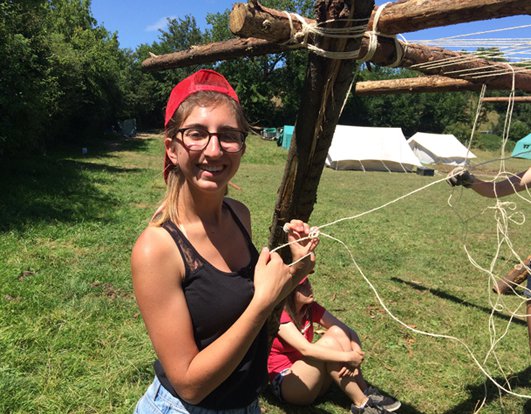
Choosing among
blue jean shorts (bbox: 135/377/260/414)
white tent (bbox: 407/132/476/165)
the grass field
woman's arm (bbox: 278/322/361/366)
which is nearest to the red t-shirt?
woman's arm (bbox: 278/322/361/366)

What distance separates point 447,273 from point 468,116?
46728mm

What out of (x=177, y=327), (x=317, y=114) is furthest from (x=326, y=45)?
(x=177, y=327)

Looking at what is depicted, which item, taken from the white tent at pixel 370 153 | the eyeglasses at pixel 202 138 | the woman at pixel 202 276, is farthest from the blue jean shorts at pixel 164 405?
the white tent at pixel 370 153

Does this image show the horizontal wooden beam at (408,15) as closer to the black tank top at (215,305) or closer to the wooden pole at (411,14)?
the wooden pole at (411,14)

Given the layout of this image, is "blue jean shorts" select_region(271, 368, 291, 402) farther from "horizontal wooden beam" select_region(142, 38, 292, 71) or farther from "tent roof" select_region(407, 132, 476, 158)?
"tent roof" select_region(407, 132, 476, 158)

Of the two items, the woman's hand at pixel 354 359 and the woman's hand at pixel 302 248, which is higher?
the woman's hand at pixel 302 248

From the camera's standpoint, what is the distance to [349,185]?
1491 centimetres

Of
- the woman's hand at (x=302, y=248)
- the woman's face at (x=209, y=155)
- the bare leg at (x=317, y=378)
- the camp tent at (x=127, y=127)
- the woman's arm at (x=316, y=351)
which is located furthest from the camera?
the camp tent at (x=127, y=127)

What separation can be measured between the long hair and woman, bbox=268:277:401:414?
155 centimetres

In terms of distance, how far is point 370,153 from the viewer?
20.4 meters

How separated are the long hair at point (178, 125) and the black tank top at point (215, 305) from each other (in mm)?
61

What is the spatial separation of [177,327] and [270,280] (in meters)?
0.32

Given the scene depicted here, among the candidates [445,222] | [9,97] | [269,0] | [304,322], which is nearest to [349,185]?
[445,222]

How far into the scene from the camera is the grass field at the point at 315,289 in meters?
3.04
